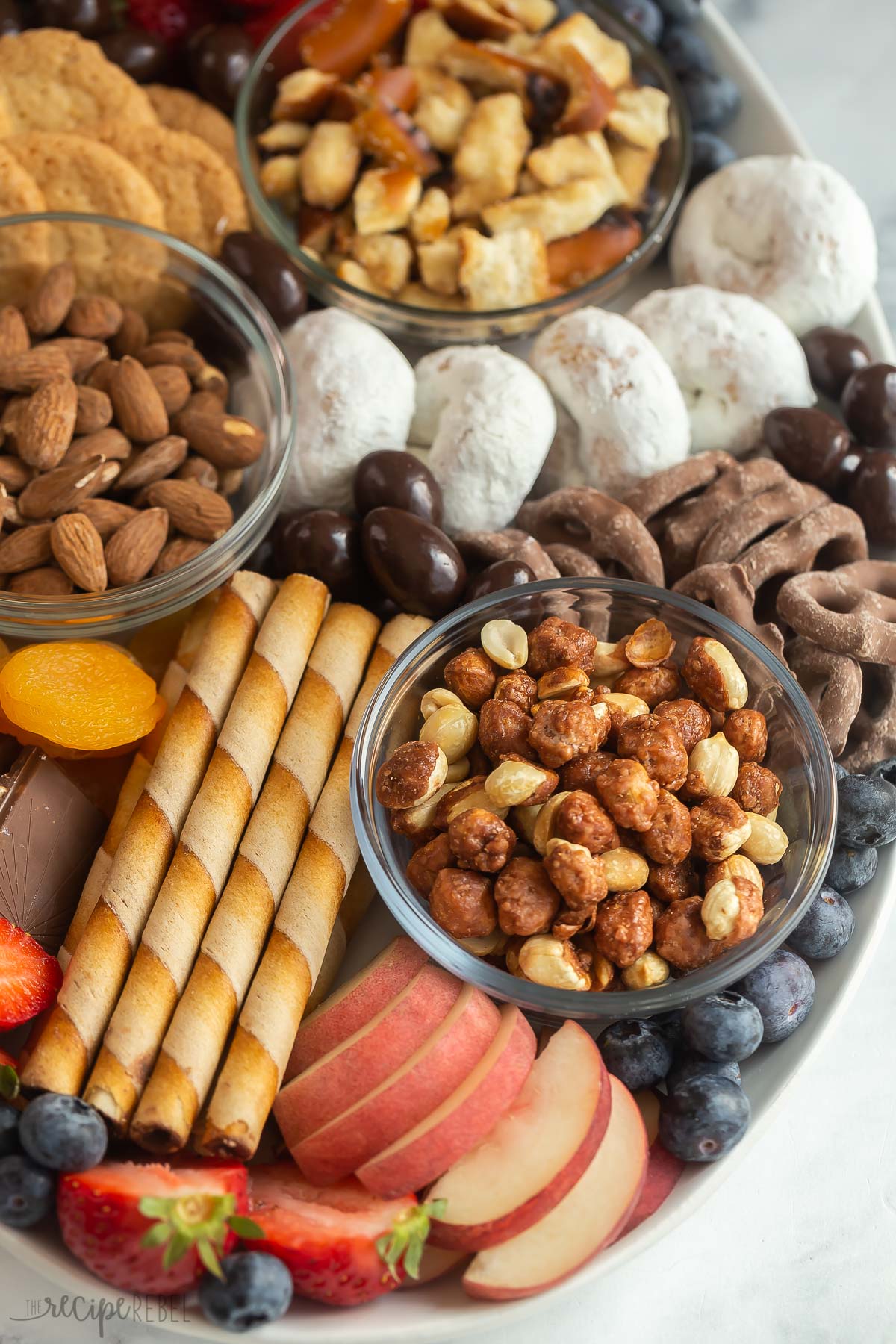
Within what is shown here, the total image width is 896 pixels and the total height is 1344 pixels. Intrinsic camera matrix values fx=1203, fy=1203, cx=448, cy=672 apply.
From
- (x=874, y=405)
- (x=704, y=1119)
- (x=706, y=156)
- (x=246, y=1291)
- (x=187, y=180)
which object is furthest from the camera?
(x=706, y=156)

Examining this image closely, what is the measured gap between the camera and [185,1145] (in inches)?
48.3

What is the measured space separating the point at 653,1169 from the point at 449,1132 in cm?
24

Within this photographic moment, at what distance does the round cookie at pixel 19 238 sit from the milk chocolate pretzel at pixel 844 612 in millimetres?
1096

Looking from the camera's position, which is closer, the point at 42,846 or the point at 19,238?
the point at 42,846

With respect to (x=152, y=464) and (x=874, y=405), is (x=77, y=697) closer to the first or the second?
(x=152, y=464)

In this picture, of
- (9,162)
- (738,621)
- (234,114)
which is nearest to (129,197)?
(9,162)

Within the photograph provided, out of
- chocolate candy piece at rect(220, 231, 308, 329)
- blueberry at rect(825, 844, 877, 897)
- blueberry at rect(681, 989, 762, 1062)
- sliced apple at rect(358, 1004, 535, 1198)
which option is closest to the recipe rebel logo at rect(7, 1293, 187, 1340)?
sliced apple at rect(358, 1004, 535, 1198)

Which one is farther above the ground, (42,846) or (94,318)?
(94,318)

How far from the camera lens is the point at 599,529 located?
4.99 ft

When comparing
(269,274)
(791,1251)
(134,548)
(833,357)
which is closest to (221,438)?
(134,548)

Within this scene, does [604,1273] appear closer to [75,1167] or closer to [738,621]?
[75,1167]

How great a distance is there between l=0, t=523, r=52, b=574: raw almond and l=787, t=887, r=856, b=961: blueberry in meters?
0.99

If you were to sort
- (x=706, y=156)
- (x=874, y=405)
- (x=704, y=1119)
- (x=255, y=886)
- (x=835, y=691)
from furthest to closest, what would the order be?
(x=706, y=156) → (x=874, y=405) → (x=835, y=691) → (x=255, y=886) → (x=704, y=1119)

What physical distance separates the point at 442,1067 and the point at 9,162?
1343mm
